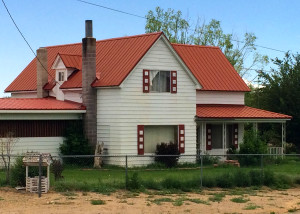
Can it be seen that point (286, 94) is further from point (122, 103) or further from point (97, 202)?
point (97, 202)

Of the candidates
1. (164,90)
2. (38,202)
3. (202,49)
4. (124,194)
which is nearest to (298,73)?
(202,49)

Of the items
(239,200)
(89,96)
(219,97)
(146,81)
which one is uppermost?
(146,81)

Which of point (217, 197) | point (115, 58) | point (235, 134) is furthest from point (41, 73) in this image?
point (217, 197)

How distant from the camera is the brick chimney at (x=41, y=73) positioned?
40.3 m

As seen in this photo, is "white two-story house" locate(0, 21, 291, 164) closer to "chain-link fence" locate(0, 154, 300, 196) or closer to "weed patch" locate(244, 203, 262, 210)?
"chain-link fence" locate(0, 154, 300, 196)

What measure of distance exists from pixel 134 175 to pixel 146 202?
2.77 m

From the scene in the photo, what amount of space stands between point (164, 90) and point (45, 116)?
6404mm

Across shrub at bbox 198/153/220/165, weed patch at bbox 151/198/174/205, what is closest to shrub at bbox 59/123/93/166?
shrub at bbox 198/153/220/165

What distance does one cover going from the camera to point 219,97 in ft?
137

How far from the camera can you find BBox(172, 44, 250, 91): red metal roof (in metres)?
41.5

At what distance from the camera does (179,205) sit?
21.1 m

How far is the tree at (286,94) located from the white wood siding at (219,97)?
13.5 feet

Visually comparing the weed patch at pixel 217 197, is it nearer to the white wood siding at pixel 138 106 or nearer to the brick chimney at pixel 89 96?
the white wood siding at pixel 138 106

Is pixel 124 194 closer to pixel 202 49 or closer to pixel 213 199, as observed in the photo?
pixel 213 199
